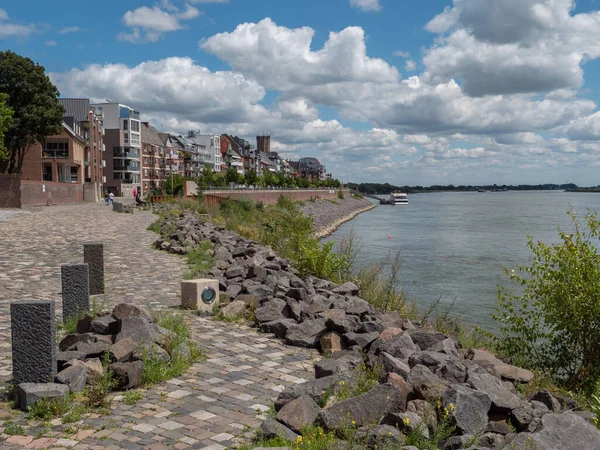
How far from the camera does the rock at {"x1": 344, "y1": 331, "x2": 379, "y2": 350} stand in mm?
7180

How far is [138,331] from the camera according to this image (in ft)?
21.1

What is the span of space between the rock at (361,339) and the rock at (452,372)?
1.32 meters

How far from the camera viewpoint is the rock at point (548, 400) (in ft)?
18.9

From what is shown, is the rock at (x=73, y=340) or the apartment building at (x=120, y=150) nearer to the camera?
the rock at (x=73, y=340)

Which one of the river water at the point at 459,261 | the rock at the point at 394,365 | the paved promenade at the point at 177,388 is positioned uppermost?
the rock at the point at 394,365

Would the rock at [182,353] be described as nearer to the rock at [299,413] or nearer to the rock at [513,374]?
the rock at [299,413]

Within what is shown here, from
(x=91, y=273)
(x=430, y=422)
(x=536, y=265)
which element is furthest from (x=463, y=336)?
(x=91, y=273)

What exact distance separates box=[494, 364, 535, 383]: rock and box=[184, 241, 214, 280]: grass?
6.40 metres

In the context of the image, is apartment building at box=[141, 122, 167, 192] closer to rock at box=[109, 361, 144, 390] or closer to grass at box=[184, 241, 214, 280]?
grass at box=[184, 241, 214, 280]

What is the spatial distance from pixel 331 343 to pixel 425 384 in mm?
2167

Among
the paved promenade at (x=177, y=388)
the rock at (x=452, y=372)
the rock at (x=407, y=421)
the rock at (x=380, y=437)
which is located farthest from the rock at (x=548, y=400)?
the paved promenade at (x=177, y=388)

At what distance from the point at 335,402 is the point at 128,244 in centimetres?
1415

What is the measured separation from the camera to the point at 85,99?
7312cm

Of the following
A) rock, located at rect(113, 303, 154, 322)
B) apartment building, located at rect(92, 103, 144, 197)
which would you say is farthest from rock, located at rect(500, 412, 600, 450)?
apartment building, located at rect(92, 103, 144, 197)
